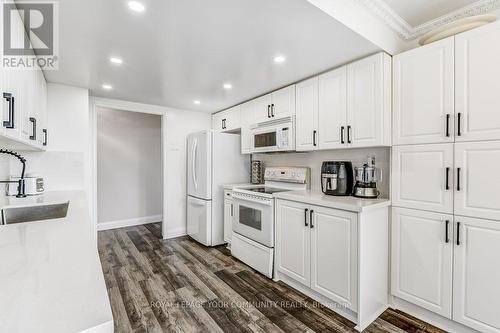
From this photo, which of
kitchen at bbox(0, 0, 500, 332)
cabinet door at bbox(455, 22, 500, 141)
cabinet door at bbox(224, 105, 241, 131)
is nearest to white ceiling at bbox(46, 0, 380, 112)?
kitchen at bbox(0, 0, 500, 332)

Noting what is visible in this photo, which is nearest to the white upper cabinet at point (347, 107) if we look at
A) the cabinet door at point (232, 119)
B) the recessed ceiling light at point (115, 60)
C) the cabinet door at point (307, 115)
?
the cabinet door at point (307, 115)

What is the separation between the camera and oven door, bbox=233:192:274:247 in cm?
261

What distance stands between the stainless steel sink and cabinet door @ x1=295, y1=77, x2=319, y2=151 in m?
2.32

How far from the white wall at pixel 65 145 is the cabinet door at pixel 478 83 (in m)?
3.86

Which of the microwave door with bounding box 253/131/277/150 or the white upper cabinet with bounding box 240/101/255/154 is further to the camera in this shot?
the white upper cabinet with bounding box 240/101/255/154

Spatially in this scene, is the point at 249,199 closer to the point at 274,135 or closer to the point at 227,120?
the point at 274,135

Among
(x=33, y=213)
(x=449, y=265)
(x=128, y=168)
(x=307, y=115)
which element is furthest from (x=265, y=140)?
(x=128, y=168)

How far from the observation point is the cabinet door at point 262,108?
3.16 metres

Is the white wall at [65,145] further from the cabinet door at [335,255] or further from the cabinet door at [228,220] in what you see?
the cabinet door at [335,255]

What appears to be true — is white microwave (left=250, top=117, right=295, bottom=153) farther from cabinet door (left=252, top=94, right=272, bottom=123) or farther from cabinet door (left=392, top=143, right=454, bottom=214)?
cabinet door (left=392, top=143, right=454, bottom=214)

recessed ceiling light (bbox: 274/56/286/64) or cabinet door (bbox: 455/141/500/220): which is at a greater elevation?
recessed ceiling light (bbox: 274/56/286/64)

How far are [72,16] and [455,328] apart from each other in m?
3.50

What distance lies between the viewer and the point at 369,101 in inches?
81.9

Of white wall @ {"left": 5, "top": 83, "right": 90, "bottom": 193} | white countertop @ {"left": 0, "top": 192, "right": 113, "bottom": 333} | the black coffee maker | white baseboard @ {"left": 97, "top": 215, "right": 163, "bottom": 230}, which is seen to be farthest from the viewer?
white baseboard @ {"left": 97, "top": 215, "right": 163, "bottom": 230}
